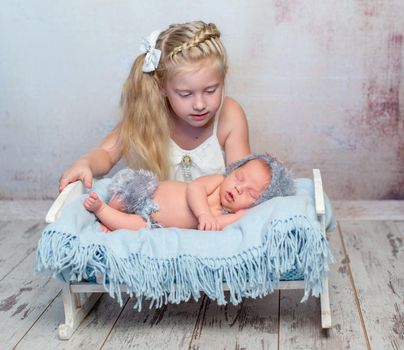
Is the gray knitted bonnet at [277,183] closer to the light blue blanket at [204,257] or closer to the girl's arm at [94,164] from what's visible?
the light blue blanket at [204,257]

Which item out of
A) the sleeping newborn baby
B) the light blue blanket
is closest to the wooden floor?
the light blue blanket

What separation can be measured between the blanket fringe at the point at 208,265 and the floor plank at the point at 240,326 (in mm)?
125

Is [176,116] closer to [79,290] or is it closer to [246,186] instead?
[246,186]

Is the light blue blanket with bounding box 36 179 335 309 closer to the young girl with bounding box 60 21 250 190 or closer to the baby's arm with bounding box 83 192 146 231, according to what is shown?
the baby's arm with bounding box 83 192 146 231

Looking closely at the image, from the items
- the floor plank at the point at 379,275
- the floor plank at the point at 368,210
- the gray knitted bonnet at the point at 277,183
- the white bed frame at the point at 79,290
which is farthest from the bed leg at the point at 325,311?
the floor plank at the point at 368,210

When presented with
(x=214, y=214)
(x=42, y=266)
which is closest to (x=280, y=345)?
(x=214, y=214)

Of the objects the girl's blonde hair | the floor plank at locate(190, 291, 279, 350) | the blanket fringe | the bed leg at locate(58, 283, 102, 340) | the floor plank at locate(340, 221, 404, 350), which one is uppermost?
the girl's blonde hair

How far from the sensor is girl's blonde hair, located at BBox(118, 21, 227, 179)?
84.4 inches

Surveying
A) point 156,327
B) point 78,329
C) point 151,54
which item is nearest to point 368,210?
point 151,54

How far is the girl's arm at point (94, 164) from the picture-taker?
207 centimetres

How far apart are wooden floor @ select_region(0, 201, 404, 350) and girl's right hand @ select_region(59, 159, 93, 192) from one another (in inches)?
12.9

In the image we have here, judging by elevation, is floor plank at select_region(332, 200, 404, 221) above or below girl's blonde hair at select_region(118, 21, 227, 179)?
below

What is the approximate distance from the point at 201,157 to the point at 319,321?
0.70m

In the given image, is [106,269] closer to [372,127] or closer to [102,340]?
[102,340]
